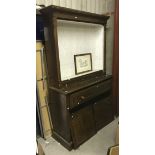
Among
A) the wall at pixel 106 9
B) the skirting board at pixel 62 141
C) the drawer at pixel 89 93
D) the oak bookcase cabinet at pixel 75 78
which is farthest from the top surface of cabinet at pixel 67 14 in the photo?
the skirting board at pixel 62 141

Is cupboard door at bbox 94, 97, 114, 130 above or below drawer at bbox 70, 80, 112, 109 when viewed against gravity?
below

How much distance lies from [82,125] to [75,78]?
0.64 m

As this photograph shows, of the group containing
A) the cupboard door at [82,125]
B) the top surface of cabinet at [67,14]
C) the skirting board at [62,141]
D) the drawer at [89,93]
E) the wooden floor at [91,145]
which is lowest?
the wooden floor at [91,145]

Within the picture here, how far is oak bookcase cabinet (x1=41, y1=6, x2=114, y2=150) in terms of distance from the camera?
2.15 metres

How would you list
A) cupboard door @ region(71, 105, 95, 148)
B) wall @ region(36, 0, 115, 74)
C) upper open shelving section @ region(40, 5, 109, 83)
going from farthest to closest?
1. wall @ region(36, 0, 115, 74)
2. cupboard door @ region(71, 105, 95, 148)
3. upper open shelving section @ region(40, 5, 109, 83)

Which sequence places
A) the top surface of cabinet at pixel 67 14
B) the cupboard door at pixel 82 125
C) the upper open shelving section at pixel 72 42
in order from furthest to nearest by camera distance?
the cupboard door at pixel 82 125 → the upper open shelving section at pixel 72 42 → the top surface of cabinet at pixel 67 14

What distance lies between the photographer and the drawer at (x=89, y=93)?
219 centimetres

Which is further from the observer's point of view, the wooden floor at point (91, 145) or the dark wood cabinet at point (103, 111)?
the dark wood cabinet at point (103, 111)

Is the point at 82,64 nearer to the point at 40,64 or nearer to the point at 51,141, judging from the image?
the point at 40,64

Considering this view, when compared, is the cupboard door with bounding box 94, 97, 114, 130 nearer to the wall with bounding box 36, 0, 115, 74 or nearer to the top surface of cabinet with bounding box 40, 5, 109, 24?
the wall with bounding box 36, 0, 115, 74

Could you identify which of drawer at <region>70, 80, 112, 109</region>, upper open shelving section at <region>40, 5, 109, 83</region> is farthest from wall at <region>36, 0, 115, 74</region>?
drawer at <region>70, 80, 112, 109</region>

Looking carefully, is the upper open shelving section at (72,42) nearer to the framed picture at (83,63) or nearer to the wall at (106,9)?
Result: the framed picture at (83,63)
